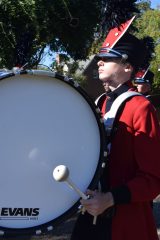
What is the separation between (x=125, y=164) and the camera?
7.00ft

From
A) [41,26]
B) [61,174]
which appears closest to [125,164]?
[61,174]

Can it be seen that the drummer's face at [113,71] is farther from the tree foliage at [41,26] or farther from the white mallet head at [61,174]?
the tree foliage at [41,26]

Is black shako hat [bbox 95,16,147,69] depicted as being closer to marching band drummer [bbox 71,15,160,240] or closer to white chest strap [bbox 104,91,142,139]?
marching band drummer [bbox 71,15,160,240]

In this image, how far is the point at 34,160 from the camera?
6.25 ft

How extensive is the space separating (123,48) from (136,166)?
0.56 metres

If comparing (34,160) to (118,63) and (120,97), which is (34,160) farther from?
(118,63)

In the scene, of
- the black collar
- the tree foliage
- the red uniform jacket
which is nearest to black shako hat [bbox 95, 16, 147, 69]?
the black collar

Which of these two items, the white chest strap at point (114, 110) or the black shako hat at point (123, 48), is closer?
the white chest strap at point (114, 110)

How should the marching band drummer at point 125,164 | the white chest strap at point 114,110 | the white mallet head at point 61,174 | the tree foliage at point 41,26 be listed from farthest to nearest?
the tree foliage at point 41,26, the white chest strap at point 114,110, the marching band drummer at point 125,164, the white mallet head at point 61,174

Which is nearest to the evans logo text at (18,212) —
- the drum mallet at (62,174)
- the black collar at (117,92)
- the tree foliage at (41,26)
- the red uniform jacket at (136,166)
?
the drum mallet at (62,174)

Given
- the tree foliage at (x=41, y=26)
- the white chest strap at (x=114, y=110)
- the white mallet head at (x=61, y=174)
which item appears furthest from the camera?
the tree foliage at (x=41, y=26)

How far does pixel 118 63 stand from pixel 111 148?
399 millimetres

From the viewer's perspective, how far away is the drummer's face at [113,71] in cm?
226

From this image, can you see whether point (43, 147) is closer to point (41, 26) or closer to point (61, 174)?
point (61, 174)
